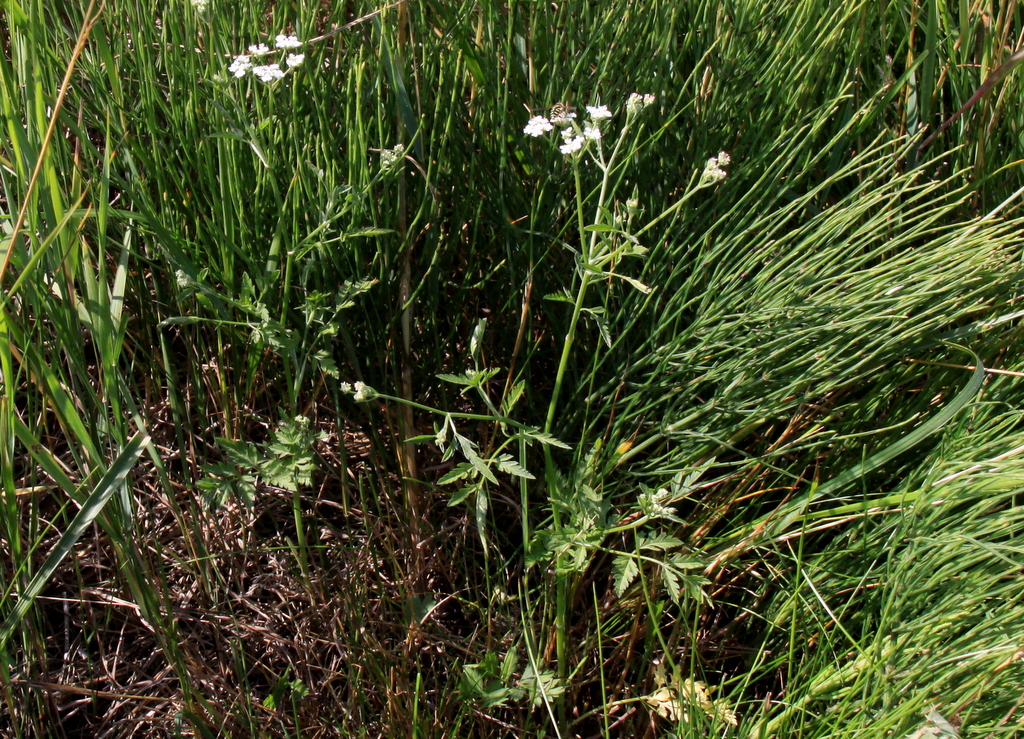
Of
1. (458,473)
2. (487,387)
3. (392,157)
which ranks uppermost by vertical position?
(392,157)

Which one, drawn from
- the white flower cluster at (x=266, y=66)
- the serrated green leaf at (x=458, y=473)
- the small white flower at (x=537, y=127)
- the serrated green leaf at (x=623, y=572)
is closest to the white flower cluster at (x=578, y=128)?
the small white flower at (x=537, y=127)

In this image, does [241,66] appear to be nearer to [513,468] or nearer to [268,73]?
[268,73]

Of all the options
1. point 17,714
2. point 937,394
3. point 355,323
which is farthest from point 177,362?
point 937,394

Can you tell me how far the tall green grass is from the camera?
1079mm

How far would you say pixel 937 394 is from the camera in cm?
132

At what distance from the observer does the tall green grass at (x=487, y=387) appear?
108cm

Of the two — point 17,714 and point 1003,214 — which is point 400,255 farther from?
point 1003,214

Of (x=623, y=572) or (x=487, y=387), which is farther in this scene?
(x=487, y=387)

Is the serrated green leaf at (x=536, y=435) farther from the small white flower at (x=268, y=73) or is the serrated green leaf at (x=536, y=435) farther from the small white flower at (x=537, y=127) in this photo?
the small white flower at (x=268, y=73)

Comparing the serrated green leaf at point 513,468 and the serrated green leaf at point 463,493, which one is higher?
the serrated green leaf at point 513,468

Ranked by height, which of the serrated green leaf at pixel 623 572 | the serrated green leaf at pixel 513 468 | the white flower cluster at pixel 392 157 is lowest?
the serrated green leaf at pixel 623 572

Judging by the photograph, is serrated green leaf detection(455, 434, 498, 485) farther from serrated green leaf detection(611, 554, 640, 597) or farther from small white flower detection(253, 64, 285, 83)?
small white flower detection(253, 64, 285, 83)

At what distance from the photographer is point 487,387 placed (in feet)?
4.71

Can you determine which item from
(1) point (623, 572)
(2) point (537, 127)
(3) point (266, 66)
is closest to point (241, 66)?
(3) point (266, 66)
